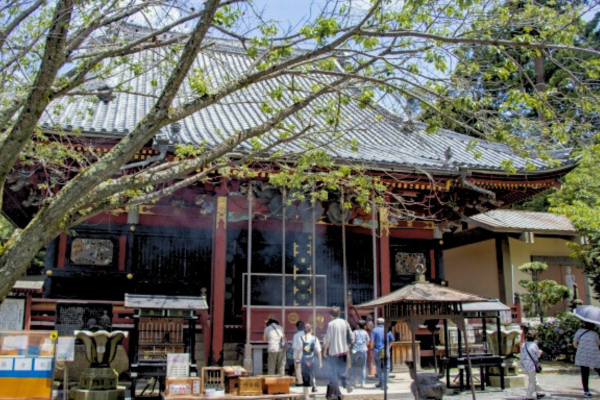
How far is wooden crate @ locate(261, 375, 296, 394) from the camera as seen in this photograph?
9875 millimetres

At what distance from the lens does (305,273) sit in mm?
14883

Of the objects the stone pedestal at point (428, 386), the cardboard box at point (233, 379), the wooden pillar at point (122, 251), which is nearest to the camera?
the stone pedestal at point (428, 386)

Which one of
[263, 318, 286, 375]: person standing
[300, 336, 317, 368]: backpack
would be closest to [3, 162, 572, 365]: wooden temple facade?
[263, 318, 286, 375]: person standing

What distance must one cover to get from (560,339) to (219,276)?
9157 mm

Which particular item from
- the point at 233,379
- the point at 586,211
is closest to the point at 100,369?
the point at 233,379

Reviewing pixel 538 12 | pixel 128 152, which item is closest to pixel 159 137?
pixel 128 152

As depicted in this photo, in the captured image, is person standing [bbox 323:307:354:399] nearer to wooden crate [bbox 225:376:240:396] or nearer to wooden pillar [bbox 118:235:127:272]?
wooden crate [bbox 225:376:240:396]

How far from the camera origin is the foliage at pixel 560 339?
15156 millimetres

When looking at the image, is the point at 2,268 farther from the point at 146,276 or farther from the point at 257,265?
the point at 257,265

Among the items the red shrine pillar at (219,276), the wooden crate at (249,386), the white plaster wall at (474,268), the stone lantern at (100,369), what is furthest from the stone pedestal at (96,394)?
the white plaster wall at (474,268)

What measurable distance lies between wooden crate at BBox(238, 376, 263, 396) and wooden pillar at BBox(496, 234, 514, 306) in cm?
1305

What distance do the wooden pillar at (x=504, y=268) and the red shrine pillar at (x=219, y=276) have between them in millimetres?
11458

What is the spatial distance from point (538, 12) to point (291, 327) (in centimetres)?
879

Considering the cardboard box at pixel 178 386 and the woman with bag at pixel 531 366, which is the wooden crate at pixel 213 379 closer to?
the cardboard box at pixel 178 386
